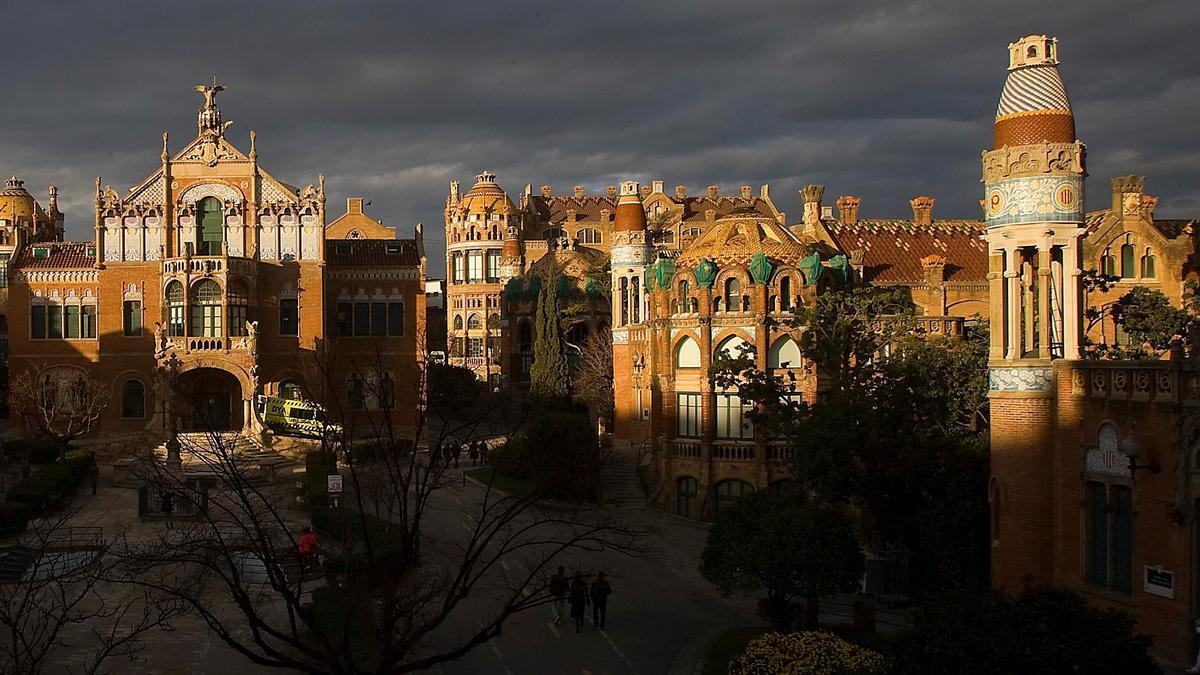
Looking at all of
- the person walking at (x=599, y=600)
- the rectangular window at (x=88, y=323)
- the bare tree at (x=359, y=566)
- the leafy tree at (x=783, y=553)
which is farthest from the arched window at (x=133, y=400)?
the leafy tree at (x=783, y=553)

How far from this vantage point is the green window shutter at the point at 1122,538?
22.0 meters

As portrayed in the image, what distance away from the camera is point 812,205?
5678cm

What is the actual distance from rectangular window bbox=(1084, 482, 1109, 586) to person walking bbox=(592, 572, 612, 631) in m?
9.43

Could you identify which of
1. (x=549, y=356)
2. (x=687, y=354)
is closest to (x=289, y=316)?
(x=549, y=356)

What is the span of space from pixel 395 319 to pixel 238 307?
7913 millimetres

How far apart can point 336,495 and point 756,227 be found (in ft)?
60.9

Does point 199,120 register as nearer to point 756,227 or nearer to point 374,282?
point 374,282

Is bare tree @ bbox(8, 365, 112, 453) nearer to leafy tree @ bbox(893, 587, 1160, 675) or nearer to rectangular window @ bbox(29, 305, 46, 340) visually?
rectangular window @ bbox(29, 305, 46, 340)

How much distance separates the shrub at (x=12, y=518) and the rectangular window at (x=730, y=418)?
2218 cm

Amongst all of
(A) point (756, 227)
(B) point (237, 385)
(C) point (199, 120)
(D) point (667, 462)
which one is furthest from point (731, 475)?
(C) point (199, 120)

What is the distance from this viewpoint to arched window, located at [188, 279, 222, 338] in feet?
192

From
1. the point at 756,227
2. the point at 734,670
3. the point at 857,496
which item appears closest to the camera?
the point at 734,670

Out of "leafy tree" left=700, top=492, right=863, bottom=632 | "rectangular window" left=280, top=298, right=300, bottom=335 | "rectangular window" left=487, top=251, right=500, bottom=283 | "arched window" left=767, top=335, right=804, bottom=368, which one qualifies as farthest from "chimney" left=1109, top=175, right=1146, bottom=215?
"rectangular window" left=487, top=251, right=500, bottom=283

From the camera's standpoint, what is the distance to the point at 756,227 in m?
46.4
